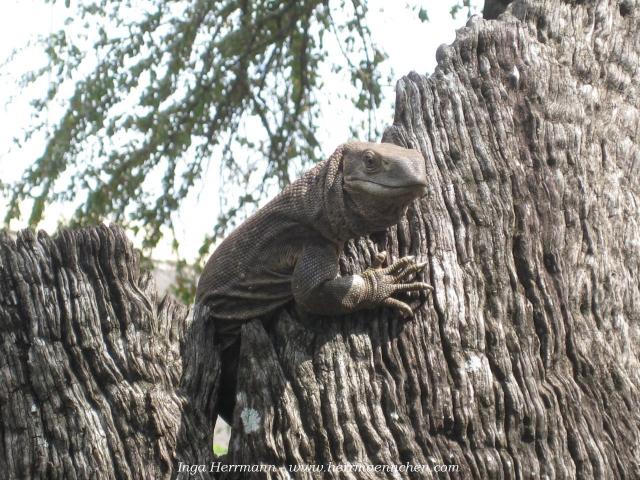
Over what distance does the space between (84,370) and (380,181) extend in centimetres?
193

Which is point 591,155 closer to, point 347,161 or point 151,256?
point 347,161

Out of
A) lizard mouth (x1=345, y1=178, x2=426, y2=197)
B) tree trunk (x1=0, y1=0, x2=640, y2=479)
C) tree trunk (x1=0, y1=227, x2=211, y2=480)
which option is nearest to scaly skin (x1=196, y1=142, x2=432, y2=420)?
lizard mouth (x1=345, y1=178, x2=426, y2=197)

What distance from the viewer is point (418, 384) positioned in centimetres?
494

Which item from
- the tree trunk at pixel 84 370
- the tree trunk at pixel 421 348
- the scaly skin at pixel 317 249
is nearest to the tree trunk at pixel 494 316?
the tree trunk at pixel 421 348

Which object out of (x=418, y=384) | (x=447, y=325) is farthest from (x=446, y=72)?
(x=418, y=384)

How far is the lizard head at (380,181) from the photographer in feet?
16.6

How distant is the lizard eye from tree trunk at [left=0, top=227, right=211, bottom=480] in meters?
1.44

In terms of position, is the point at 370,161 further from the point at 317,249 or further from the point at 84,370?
the point at 84,370

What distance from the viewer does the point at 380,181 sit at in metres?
5.16

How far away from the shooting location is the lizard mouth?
5.04 metres

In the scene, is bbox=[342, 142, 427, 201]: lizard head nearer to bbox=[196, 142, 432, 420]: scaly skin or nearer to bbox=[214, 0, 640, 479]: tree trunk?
bbox=[196, 142, 432, 420]: scaly skin

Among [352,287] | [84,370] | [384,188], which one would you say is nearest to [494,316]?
[352,287]

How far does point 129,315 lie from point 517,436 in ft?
7.32

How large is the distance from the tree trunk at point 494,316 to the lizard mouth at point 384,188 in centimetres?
44
